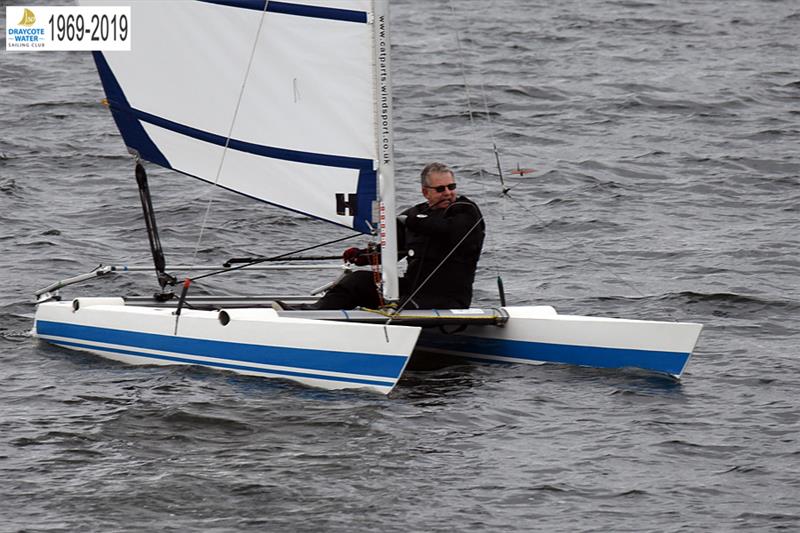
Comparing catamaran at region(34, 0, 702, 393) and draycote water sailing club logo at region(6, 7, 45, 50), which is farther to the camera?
draycote water sailing club logo at region(6, 7, 45, 50)

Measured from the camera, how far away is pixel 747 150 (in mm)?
18375

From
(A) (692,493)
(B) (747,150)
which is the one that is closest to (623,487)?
(A) (692,493)

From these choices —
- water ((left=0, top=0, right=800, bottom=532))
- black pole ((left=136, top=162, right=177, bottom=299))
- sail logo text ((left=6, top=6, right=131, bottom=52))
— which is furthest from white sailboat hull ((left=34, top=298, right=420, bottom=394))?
sail logo text ((left=6, top=6, right=131, bottom=52))

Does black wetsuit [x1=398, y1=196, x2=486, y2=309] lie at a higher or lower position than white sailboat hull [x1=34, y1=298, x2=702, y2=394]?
higher

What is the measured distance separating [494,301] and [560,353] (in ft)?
7.51

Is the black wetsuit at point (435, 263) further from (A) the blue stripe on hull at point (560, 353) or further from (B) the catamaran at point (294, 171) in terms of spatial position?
(A) the blue stripe on hull at point (560, 353)

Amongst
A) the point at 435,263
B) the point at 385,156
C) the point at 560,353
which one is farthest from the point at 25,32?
the point at 560,353

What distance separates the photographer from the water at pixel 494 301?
303 inches

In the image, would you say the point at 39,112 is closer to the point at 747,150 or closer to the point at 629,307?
the point at 747,150

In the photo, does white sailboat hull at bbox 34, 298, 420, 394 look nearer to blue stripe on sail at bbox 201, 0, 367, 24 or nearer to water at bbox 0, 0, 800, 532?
water at bbox 0, 0, 800, 532

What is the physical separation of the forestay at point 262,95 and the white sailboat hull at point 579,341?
116 cm

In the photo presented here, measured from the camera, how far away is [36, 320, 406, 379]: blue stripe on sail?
911 cm

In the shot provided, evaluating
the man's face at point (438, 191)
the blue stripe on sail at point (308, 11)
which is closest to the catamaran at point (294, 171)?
the blue stripe on sail at point (308, 11)

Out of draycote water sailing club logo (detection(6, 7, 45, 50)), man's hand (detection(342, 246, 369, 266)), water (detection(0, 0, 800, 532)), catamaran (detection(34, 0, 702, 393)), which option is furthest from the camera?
draycote water sailing club logo (detection(6, 7, 45, 50))
